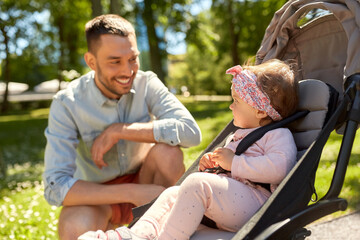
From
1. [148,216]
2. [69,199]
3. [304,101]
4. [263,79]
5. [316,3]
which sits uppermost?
[316,3]

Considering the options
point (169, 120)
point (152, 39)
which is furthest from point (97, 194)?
point (152, 39)

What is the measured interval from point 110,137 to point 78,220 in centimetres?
62

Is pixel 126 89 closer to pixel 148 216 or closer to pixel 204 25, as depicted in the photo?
pixel 148 216

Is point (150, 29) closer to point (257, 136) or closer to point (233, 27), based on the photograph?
point (233, 27)

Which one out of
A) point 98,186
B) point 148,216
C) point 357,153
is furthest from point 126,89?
point 357,153

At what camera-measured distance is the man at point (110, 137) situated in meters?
2.89

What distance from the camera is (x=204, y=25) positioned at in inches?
742

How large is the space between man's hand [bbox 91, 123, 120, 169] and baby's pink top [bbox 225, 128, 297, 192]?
115 cm

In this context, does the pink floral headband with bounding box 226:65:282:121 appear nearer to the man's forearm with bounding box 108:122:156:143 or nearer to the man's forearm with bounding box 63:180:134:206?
the man's forearm with bounding box 108:122:156:143

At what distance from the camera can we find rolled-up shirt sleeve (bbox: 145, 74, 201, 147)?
10.2 ft

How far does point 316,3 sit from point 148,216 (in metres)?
1.51

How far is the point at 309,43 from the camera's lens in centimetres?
292

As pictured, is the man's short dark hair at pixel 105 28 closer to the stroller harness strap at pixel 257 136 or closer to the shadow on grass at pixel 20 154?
the stroller harness strap at pixel 257 136

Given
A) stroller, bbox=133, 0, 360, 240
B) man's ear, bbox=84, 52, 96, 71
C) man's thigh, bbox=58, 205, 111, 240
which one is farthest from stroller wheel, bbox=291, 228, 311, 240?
man's ear, bbox=84, 52, 96, 71
